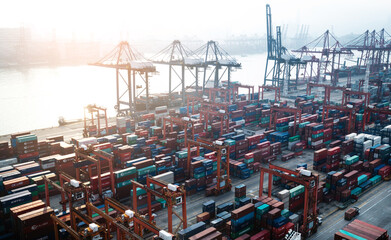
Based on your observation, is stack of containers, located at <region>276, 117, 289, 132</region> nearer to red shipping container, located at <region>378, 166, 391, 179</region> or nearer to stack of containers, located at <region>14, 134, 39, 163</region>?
red shipping container, located at <region>378, 166, 391, 179</region>

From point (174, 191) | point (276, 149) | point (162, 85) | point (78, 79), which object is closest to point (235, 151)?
point (276, 149)

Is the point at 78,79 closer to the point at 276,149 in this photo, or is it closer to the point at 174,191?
the point at 276,149

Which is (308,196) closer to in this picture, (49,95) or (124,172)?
(124,172)


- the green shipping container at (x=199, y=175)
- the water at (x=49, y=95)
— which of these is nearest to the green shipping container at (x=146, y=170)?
the green shipping container at (x=199, y=175)

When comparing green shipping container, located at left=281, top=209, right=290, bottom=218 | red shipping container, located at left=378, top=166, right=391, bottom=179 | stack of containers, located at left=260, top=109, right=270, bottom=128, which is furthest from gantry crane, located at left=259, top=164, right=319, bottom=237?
stack of containers, located at left=260, top=109, right=270, bottom=128

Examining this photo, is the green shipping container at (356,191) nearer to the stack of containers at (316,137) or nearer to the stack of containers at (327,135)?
the stack of containers at (316,137)

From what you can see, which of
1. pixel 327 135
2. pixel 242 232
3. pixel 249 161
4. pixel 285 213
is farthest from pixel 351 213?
pixel 327 135
